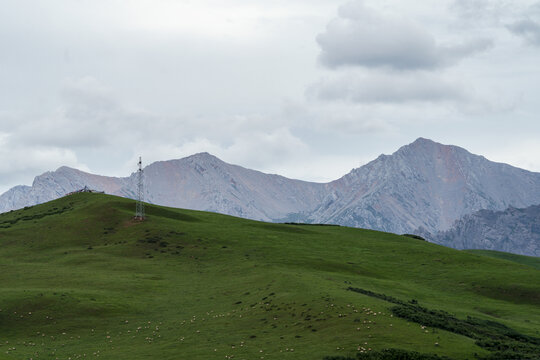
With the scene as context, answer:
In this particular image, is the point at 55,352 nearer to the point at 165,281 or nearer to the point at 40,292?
the point at 40,292

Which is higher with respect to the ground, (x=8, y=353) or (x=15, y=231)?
(x=15, y=231)

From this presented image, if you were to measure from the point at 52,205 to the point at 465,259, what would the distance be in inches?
4005

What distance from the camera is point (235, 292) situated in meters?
81.1

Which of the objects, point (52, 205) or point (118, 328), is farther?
point (52, 205)

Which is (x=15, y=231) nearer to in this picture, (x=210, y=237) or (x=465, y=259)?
(x=210, y=237)

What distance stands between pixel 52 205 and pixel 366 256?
84.7 meters

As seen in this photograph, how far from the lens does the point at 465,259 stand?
119188 mm

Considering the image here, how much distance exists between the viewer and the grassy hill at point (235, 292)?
187 feet

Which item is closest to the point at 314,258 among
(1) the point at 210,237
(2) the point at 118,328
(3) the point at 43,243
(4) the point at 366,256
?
(4) the point at 366,256

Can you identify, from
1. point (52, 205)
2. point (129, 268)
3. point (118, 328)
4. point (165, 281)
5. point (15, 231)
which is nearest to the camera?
point (118, 328)

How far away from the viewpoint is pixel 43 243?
12400 centimetres

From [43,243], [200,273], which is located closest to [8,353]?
[200,273]

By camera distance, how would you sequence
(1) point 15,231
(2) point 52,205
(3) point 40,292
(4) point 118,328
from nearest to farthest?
(4) point 118,328, (3) point 40,292, (1) point 15,231, (2) point 52,205

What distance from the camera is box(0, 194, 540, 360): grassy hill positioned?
57000 mm
